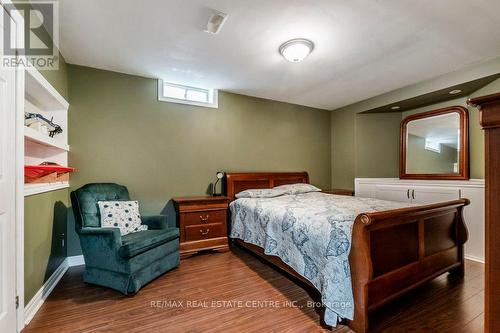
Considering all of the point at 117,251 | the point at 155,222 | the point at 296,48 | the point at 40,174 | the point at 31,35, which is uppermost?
the point at 296,48

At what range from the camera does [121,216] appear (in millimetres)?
2602

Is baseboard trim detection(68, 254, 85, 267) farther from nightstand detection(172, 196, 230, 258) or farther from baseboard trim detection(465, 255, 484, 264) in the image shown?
baseboard trim detection(465, 255, 484, 264)

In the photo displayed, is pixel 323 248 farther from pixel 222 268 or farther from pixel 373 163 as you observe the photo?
pixel 373 163

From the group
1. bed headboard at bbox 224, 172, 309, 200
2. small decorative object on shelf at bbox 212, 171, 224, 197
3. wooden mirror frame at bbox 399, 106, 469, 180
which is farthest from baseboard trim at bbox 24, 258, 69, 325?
wooden mirror frame at bbox 399, 106, 469, 180

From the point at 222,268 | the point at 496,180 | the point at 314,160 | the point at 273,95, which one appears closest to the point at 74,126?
the point at 222,268

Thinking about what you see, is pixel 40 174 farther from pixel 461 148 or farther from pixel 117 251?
pixel 461 148

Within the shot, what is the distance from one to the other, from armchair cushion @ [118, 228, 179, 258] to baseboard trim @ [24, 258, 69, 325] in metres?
0.70

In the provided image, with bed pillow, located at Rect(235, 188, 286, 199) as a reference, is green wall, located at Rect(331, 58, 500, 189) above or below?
above

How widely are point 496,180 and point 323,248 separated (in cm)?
128

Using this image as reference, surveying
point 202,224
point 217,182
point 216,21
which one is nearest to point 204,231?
point 202,224

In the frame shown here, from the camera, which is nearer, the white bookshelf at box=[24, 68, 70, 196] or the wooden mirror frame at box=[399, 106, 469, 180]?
the white bookshelf at box=[24, 68, 70, 196]

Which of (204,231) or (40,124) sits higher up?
(40,124)

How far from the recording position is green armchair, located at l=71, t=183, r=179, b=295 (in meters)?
2.14

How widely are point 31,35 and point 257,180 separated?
3179 millimetres
